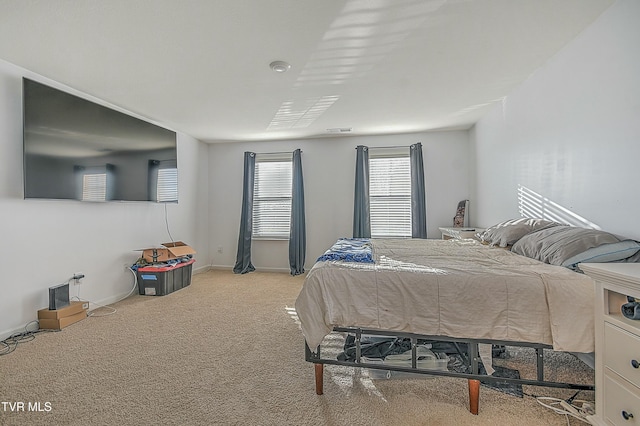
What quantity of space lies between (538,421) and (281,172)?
4460 mm

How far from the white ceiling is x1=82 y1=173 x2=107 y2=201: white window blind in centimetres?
92

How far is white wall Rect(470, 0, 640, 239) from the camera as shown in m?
1.64

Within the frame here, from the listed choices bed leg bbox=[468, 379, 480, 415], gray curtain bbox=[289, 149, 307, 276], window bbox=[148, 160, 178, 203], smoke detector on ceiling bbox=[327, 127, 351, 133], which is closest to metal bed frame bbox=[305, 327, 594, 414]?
bed leg bbox=[468, 379, 480, 415]

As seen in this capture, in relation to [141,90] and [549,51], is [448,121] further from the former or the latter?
[141,90]

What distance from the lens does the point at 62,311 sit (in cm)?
261

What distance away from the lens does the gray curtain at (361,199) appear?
4547 mm

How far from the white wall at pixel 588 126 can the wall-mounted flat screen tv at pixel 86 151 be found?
4419 mm

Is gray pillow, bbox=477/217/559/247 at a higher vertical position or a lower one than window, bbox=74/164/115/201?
lower

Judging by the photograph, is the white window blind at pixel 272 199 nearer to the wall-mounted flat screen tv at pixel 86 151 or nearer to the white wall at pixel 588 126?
the wall-mounted flat screen tv at pixel 86 151

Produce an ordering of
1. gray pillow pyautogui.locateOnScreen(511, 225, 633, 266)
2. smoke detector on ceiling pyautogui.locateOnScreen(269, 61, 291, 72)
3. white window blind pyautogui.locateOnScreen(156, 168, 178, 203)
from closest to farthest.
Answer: gray pillow pyautogui.locateOnScreen(511, 225, 633, 266), smoke detector on ceiling pyautogui.locateOnScreen(269, 61, 291, 72), white window blind pyautogui.locateOnScreen(156, 168, 178, 203)

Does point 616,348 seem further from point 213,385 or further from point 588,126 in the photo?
point 213,385

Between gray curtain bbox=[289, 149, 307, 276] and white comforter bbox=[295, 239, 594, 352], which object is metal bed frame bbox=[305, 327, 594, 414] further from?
gray curtain bbox=[289, 149, 307, 276]

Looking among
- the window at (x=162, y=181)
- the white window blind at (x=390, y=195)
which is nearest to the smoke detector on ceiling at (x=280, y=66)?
the window at (x=162, y=181)

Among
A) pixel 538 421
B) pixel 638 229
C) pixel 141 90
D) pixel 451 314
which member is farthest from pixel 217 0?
pixel 538 421
